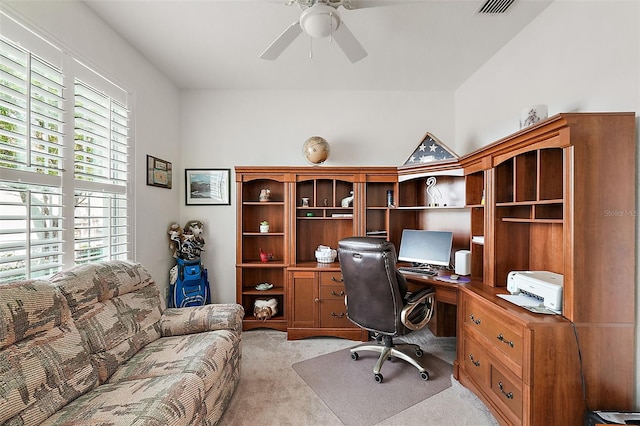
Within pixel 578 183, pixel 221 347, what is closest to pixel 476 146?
A: pixel 578 183

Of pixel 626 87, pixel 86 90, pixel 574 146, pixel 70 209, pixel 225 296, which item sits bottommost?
pixel 225 296

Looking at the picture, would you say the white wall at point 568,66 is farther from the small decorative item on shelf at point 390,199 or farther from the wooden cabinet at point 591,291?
the small decorative item on shelf at point 390,199

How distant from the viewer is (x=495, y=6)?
199cm

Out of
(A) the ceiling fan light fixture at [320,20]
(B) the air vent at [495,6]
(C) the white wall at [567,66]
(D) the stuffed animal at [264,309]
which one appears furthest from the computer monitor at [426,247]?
(A) the ceiling fan light fixture at [320,20]

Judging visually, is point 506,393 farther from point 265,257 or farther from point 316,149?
point 316,149

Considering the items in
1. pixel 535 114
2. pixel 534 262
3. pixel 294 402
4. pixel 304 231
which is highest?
pixel 535 114

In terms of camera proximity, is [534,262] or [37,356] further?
[534,262]

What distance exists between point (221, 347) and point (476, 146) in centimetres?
316

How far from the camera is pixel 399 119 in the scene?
3.53 metres

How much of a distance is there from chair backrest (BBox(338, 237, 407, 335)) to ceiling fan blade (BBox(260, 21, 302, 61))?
1575 millimetres

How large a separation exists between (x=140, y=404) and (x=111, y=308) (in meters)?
0.80

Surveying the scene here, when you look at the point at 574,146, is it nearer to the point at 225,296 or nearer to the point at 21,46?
the point at 21,46

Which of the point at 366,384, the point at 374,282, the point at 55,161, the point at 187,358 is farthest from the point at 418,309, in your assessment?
the point at 55,161

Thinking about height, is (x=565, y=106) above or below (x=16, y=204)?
above
